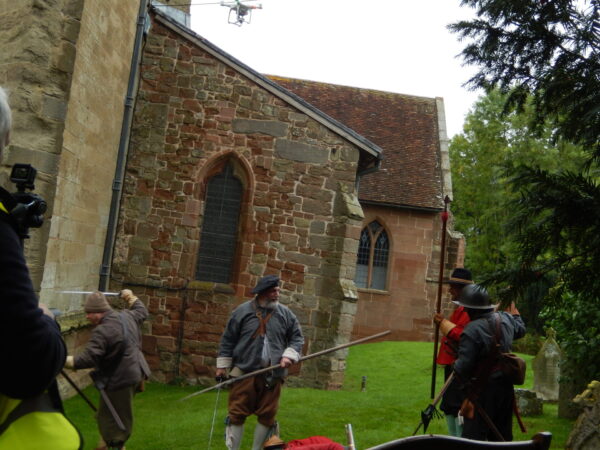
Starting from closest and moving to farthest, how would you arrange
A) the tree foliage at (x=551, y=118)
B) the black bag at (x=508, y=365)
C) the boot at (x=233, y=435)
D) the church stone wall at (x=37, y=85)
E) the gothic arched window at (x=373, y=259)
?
the tree foliage at (x=551, y=118) < the black bag at (x=508, y=365) < the boot at (x=233, y=435) < the church stone wall at (x=37, y=85) < the gothic arched window at (x=373, y=259)

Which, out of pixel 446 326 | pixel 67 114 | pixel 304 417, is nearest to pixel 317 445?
pixel 446 326

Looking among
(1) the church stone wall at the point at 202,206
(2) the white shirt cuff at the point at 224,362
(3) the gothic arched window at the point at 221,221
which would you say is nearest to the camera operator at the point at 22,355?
(2) the white shirt cuff at the point at 224,362

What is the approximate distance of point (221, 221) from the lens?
1371 centimetres

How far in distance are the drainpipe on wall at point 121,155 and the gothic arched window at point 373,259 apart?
12.0m

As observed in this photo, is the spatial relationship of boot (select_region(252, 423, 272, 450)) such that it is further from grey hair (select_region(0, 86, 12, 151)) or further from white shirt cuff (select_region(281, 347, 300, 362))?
grey hair (select_region(0, 86, 12, 151))

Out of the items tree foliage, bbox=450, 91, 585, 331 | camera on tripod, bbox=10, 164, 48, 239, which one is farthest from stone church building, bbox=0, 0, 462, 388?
tree foliage, bbox=450, 91, 585, 331

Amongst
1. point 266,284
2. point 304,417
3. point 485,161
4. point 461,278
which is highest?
point 485,161

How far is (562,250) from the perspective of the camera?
4441 mm

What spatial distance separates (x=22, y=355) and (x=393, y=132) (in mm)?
23676

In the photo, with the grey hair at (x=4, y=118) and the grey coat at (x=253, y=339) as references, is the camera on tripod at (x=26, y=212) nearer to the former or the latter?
the grey hair at (x=4, y=118)

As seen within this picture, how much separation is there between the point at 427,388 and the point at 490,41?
9.87m

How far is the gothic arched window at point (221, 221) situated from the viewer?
44.8 ft

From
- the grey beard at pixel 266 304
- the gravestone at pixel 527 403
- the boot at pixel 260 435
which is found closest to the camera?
the boot at pixel 260 435

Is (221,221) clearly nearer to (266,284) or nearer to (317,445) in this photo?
(266,284)
